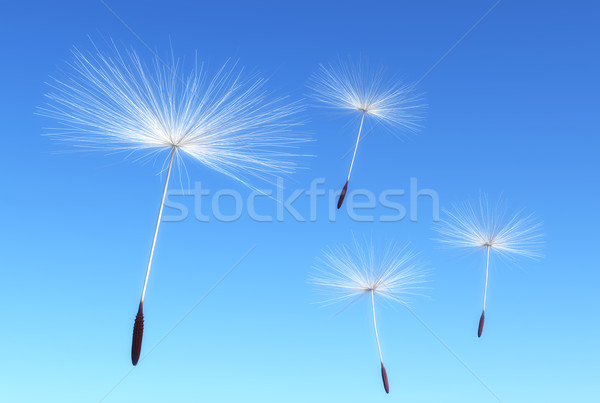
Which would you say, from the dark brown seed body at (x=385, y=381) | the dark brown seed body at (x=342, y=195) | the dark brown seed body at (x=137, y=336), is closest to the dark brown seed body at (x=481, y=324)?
the dark brown seed body at (x=385, y=381)

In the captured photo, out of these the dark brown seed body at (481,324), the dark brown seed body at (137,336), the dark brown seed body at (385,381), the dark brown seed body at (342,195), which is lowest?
the dark brown seed body at (137,336)

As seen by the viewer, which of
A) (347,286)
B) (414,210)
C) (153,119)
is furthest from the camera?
(347,286)

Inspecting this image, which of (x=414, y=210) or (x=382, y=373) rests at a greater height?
(x=414, y=210)

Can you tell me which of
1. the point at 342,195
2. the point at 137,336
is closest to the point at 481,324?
the point at 342,195

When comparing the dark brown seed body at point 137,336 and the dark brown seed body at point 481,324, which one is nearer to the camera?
the dark brown seed body at point 137,336

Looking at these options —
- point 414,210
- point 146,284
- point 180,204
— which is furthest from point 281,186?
point 414,210

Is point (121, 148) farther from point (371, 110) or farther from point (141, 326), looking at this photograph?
point (371, 110)

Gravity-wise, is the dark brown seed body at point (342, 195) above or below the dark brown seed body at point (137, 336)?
above

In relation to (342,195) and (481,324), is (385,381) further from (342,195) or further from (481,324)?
(342,195)

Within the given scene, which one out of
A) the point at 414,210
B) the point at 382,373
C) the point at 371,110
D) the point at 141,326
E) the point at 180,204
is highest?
the point at 371,110

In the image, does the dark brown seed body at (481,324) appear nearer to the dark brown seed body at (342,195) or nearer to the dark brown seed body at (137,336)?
the dark brown seed body at (342,195)
